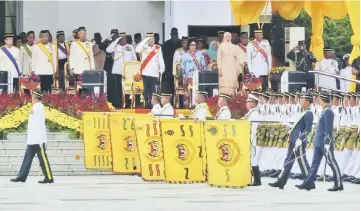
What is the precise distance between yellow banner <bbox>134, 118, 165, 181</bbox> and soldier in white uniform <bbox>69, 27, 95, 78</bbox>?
27.0 feet

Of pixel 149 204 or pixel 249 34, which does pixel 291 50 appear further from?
pixel 149 204

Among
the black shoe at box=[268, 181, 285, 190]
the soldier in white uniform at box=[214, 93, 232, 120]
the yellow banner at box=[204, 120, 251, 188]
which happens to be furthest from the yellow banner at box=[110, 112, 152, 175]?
the black shoe at box=[268, 181, 285, 190]

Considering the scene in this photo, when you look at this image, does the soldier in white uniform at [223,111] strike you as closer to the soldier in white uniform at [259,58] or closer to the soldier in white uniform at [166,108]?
the soldier in white uniform at [166,108]

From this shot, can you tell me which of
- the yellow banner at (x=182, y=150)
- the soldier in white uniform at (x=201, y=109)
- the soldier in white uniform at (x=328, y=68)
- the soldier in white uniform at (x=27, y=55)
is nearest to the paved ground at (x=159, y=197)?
the yellow banner at (x=182, y=150)

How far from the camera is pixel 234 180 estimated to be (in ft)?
89.1

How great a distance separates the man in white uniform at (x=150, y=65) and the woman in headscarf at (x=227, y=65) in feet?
4.23

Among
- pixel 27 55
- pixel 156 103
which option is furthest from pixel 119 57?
pixel 156 103

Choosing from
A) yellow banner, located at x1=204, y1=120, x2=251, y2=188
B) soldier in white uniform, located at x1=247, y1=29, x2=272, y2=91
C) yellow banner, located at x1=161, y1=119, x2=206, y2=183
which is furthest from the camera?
soldier in white uniform, located at x1=247, y1=29, x2=272, y2=91

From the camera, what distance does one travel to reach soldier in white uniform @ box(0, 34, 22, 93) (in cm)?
3688

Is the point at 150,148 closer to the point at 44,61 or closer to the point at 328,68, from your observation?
the point at 44,61

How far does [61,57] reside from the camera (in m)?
37.9

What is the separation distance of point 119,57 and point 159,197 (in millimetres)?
12362

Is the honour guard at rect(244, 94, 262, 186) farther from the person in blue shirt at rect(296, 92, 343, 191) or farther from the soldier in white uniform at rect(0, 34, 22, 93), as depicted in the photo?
the soldier in white uniform at rect(0, 34, 22, 93)

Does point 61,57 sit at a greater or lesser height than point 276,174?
greater
